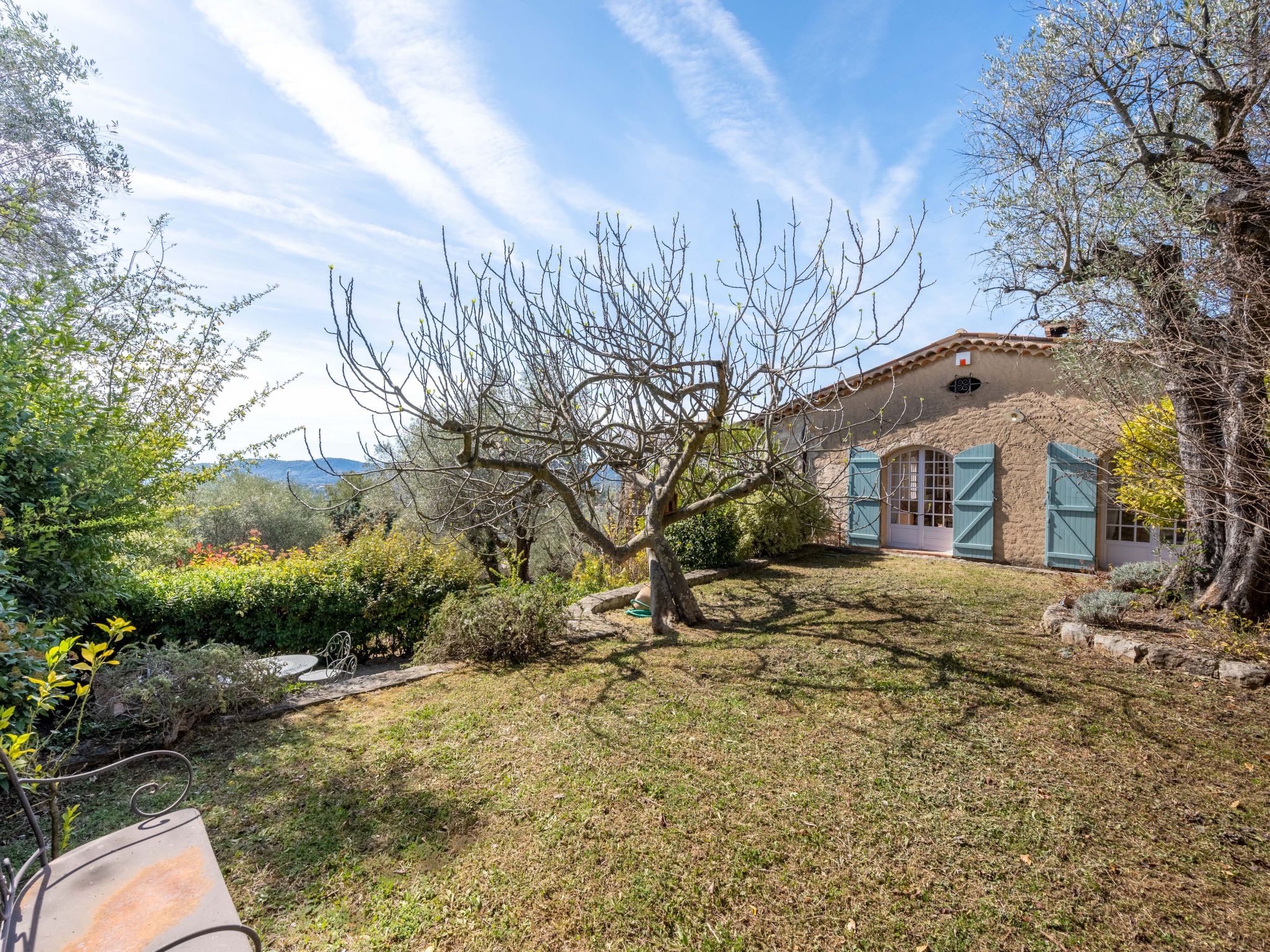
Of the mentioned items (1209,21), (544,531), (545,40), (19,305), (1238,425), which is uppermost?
(545,40)

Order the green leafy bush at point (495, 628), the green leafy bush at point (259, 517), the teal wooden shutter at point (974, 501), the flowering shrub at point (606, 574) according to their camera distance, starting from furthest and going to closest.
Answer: the green leafy bush at point (259, 517)
the teal wooden shutter at point (974, 501)
the flowering shrub at point (606, 574)
the green leafy bush at point (495, 628)

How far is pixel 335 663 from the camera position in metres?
6.12

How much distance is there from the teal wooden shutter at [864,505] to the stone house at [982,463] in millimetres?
27

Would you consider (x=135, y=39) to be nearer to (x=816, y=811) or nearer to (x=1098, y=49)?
(x=816, y=811)

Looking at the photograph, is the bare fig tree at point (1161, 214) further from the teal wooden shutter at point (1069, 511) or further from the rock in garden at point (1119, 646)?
the teal wooden shutter at point (1069, 511)

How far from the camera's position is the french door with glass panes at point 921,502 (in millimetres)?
11094

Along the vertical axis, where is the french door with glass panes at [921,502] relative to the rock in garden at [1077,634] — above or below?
above

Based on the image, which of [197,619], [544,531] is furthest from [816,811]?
[544,531]

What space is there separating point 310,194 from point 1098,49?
8.02 m

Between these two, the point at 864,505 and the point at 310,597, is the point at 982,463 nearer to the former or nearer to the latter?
the point at 864,505

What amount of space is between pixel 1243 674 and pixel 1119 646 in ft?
2.45

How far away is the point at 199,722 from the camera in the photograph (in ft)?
12.2

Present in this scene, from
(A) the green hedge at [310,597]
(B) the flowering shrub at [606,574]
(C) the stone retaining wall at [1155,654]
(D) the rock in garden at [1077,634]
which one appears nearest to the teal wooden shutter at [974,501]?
(C) the stone retaining wall at [1155,654]

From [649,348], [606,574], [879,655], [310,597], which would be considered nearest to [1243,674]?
[879,655]
